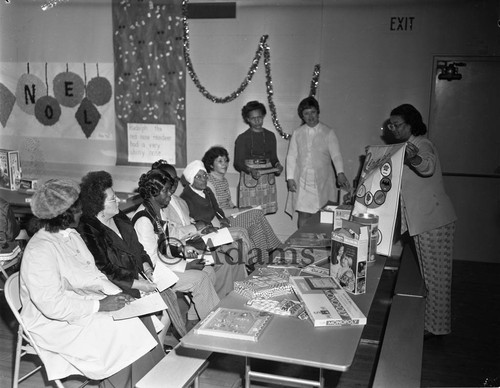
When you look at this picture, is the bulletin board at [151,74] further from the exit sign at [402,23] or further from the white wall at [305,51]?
the exit sign at [402,23]

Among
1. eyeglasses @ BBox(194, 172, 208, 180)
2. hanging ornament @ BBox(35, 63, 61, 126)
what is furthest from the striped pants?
hanging ornament @ BBox(35, 63, 61, 126)

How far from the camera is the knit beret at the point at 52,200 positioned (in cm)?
276

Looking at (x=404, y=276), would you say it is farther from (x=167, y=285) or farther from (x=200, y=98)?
(x=200, y=98)

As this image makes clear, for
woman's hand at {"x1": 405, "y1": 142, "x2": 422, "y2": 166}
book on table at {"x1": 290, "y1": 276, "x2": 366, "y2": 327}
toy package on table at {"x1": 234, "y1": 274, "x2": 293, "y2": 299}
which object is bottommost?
toy package on table at {"x1": 234, "y1": 274, "x2": 293, "y2": 299}

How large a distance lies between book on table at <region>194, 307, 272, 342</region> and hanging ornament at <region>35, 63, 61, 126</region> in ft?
17.3

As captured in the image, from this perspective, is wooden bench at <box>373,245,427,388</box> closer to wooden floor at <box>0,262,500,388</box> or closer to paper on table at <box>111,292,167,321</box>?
wooden floor at <box>0,262,500,388</box>

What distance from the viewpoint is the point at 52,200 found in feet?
9.05

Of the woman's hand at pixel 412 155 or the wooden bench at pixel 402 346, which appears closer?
the wooden bench at pixel 402 346

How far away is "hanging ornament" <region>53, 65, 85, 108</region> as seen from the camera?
22.7 ft

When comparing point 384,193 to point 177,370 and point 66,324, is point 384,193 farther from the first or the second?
point 66,324

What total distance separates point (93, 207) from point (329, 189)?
127 inches

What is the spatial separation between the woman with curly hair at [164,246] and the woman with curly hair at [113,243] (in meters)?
0.07

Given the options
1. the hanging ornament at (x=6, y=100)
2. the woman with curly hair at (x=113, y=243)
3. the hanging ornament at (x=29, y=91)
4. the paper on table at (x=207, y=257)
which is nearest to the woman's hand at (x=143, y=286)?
the woman with curly hair at (x=113, y=243)

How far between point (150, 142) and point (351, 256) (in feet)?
14.7
